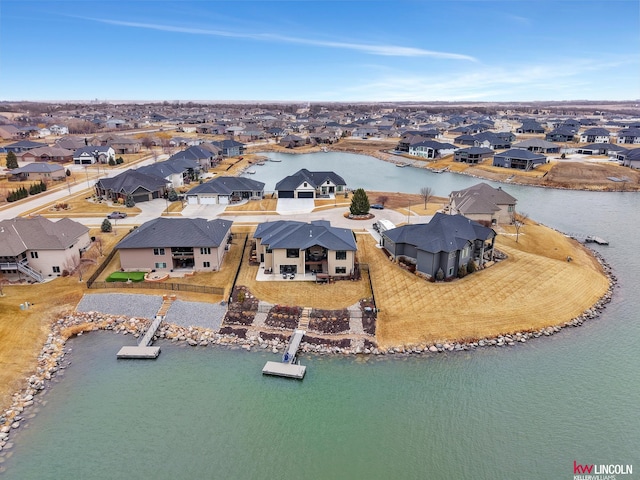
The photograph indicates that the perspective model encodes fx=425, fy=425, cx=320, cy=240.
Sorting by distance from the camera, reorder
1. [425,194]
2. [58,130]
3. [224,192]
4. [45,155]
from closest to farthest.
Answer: [224,192] < [425,194] < [45,155] < [58,130]

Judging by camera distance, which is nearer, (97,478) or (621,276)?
(97,478)

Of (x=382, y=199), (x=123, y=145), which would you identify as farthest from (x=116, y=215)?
(x=123, y=145)

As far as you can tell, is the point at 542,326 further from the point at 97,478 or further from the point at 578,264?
the point at 97,478

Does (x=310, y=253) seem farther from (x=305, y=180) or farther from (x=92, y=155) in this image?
(x=92, y=155)

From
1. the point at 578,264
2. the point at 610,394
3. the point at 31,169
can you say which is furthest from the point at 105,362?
the point at 31,169

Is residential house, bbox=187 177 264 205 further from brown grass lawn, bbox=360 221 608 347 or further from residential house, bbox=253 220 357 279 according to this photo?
brown grass lawn, bbox=360 221 608 347

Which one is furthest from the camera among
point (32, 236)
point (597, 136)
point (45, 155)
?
point (597, 136)
